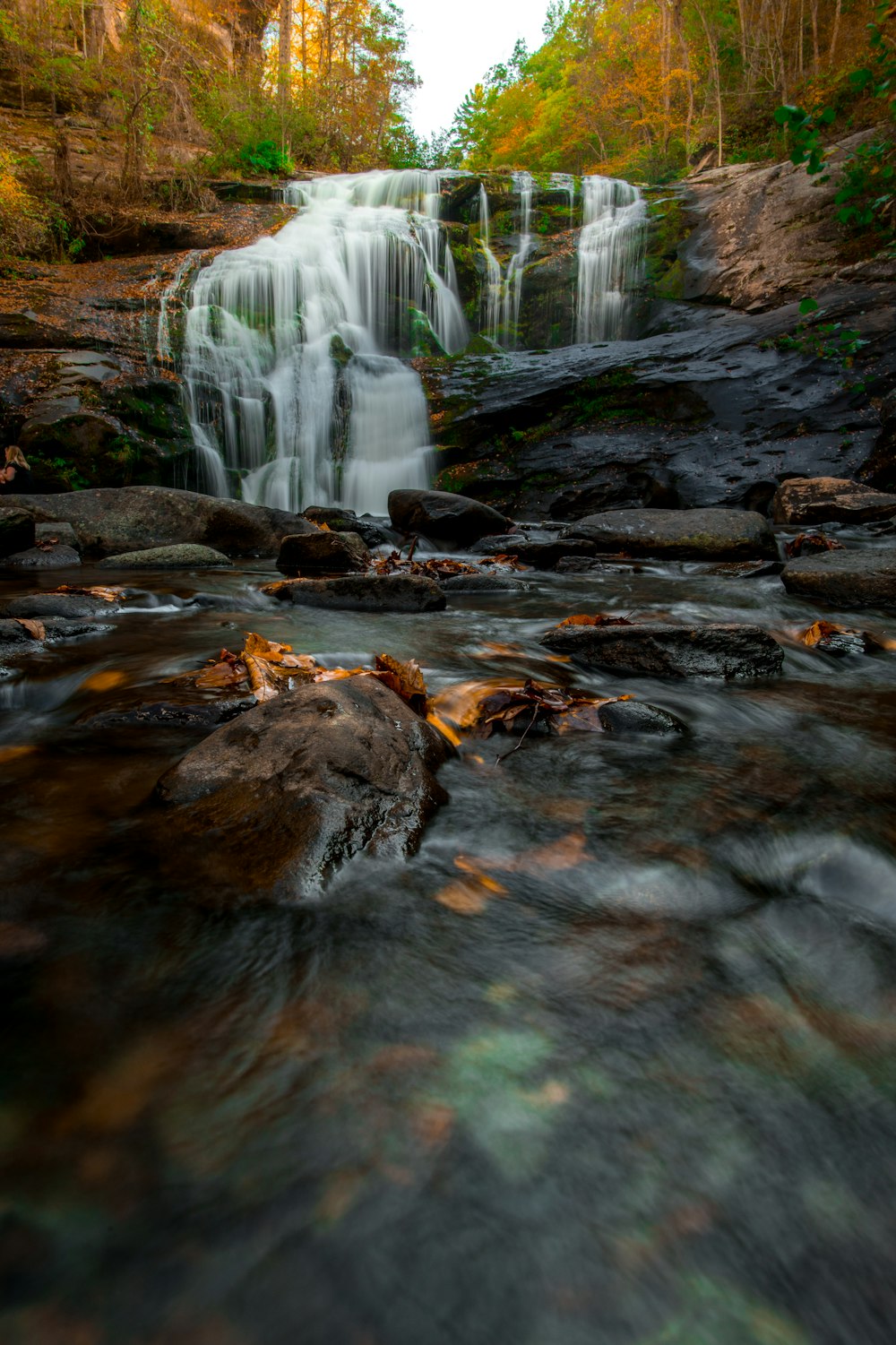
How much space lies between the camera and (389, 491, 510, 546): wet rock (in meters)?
9.05

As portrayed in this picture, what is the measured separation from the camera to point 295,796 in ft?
5.82

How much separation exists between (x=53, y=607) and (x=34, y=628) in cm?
77

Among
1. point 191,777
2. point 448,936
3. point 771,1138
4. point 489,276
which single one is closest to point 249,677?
point 191,777

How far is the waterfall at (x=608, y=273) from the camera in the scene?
14.3 m

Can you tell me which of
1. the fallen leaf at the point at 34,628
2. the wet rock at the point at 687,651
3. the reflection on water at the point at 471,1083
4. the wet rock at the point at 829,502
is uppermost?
the wet rock at the point at 829,502

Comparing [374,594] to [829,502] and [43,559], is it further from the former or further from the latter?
[829,502]

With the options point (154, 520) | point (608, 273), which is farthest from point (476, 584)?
point (608, 273)

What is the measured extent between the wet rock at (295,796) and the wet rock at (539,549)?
5.92 meters

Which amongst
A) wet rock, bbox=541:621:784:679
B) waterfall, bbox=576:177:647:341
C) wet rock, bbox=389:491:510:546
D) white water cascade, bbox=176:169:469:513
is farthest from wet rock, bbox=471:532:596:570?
waterfall, bbox=576:177:647:341

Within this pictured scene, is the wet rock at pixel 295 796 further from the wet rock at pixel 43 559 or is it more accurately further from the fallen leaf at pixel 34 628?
the wet rock at pixel 43 559

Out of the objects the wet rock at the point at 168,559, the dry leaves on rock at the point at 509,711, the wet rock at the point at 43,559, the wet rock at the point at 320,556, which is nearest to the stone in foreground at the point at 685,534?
the wet rock at the point at 320,556

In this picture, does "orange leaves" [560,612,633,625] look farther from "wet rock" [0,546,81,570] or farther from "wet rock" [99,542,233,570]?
"wet rock" [0,546,81,570]

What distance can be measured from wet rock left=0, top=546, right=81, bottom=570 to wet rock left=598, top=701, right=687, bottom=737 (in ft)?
19.9

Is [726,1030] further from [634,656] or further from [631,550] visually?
[631,550]
